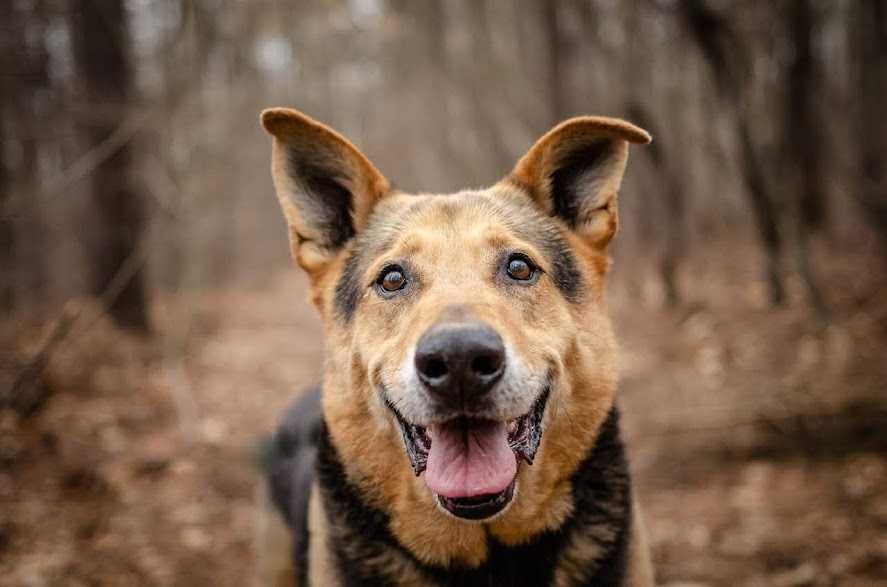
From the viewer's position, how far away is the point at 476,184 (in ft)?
53.3

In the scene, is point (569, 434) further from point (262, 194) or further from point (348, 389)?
point (262, 194)

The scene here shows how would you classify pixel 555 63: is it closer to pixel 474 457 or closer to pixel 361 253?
pixel 361 253

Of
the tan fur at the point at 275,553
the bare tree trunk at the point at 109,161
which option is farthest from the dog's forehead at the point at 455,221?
the bare tree trunk at the point at 109,161

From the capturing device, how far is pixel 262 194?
92.8ft

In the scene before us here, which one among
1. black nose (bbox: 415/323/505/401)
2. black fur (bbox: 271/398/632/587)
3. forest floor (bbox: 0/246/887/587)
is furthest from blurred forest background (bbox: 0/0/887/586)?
black nose (bbox: 415/323/505/401)

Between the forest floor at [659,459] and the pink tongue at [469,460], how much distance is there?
2739mm

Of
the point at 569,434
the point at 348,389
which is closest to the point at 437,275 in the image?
the point at 348,389

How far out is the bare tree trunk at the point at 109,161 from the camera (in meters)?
10.6

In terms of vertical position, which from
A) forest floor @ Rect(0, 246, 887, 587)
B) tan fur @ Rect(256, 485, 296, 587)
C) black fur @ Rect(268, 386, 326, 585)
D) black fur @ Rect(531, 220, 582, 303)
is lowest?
forest floor @ Rect(0, 246, 887, 587)

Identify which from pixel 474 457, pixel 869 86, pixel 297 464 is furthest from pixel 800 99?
pixel 474 457

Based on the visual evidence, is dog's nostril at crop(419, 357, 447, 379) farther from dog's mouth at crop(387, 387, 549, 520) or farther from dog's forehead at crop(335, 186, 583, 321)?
dog's forehead at crop(335, 186, 583, 321)

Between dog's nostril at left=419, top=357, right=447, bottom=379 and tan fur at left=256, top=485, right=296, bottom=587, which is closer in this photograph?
dog's nostril at left=419, top=357, right=447, bottom=379

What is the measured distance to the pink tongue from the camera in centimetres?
254

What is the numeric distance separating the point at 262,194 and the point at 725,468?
25.5m
